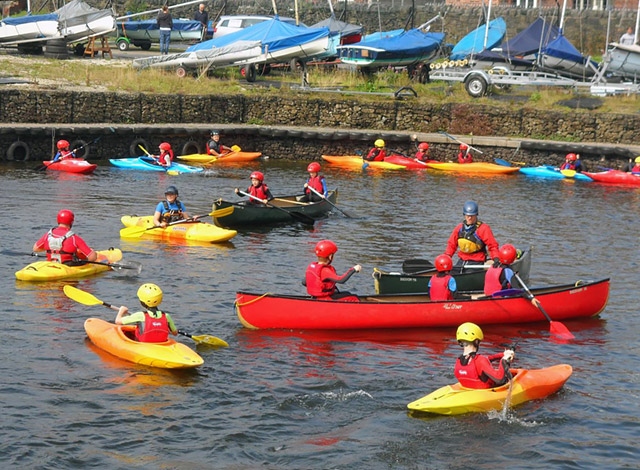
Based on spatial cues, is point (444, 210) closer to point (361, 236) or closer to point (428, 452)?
point (361, 236)

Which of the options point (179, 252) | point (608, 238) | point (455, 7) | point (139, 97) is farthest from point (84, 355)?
point (455, 7)

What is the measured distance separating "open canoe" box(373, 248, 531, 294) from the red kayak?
15.9m

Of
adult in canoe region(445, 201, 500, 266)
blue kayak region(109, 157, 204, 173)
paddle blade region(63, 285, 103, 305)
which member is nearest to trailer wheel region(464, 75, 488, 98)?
blue kayak region(109, 157, 204, 173)

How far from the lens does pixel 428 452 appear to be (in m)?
12.7

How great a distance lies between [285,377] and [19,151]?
21593 millimetres

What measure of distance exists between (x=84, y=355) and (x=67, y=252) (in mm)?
4383

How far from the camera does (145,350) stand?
1476 cm

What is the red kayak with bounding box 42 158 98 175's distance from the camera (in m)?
31.8

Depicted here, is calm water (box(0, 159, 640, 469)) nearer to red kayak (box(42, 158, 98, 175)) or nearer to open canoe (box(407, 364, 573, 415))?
open canoe (box(407, 364, 573, 415))

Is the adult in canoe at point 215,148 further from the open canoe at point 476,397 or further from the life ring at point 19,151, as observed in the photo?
the open canoe at point 476,397

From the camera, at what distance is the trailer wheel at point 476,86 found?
40.9m

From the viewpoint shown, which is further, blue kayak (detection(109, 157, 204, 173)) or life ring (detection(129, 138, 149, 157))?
life ring (detection(129, 138, 149, 157))

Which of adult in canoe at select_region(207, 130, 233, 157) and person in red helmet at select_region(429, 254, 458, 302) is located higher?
adult in canoe at select_region(207, 130, 233, 157)

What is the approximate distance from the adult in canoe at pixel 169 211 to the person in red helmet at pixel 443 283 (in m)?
7.96
